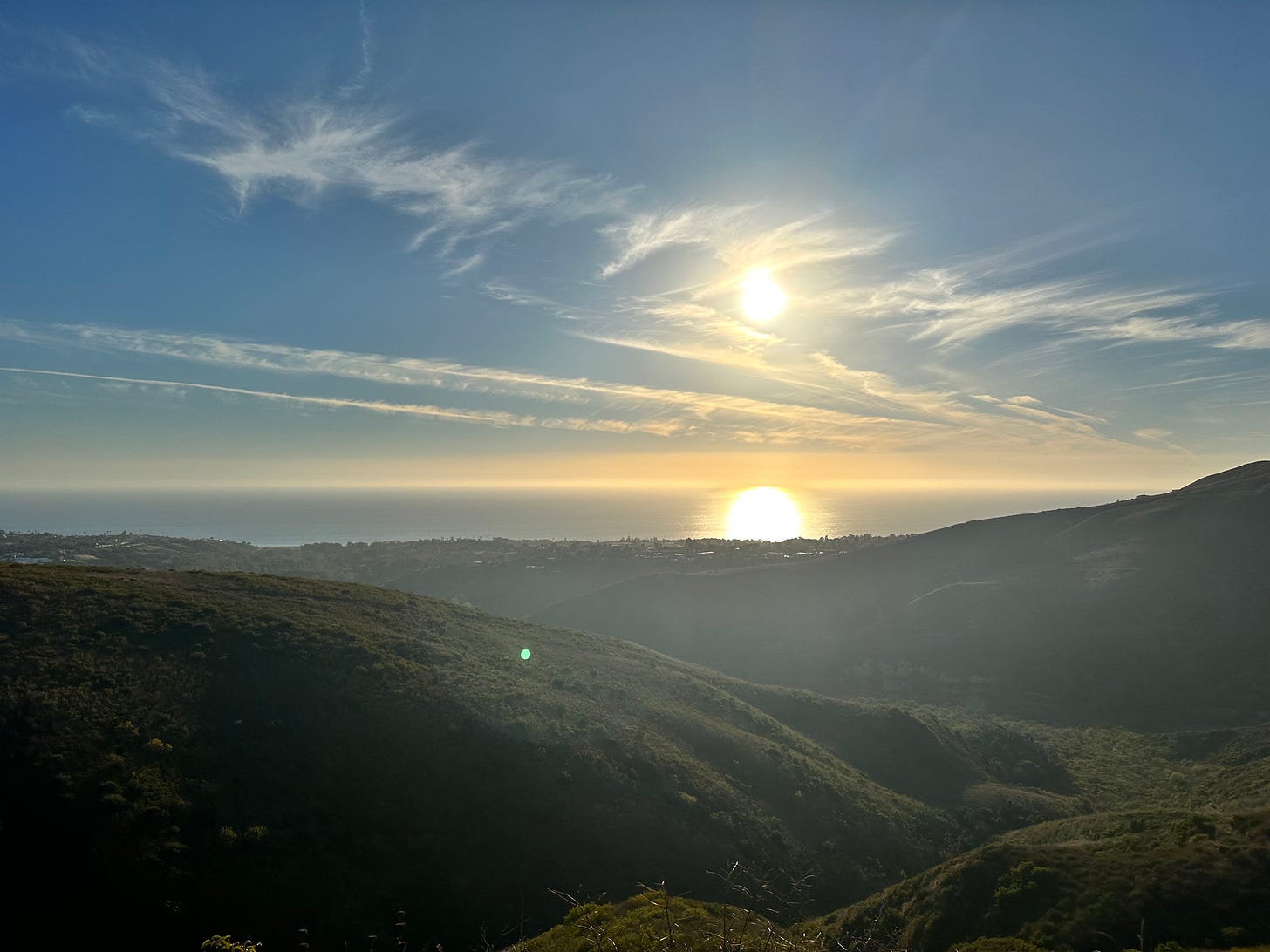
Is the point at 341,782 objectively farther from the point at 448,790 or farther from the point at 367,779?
the point at 448,790

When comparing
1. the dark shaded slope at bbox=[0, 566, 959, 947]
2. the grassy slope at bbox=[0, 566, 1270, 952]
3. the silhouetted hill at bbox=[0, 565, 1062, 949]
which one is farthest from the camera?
the silhouetted hill at bbox=[0, 565, 1062, 949]

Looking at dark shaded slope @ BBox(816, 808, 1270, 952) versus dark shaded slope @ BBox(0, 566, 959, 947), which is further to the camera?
dark shaded slope @ BBox(0, 566, 959, 947)

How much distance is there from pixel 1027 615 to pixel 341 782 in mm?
64762

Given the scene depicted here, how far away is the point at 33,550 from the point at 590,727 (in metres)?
139

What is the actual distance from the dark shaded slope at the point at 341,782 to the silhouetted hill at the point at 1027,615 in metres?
29.9

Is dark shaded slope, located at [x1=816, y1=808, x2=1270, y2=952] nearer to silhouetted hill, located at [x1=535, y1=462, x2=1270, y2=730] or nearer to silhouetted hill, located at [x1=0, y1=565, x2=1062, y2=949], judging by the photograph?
silhouetted hill, located at [x1=0, y1=565, x2=1062, y2=949]

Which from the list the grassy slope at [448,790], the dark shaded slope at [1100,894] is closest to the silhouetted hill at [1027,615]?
the grassy slope at [448,790]

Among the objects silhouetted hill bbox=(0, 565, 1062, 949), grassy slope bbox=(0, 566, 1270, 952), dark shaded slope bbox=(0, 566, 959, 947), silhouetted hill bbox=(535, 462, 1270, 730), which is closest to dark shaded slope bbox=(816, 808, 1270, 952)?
grassy slope bbox=(0, 566, 1270, 952)

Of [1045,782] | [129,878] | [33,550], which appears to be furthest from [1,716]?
[33,550]

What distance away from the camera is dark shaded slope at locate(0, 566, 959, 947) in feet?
50.1

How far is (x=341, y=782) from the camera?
64.0 feet

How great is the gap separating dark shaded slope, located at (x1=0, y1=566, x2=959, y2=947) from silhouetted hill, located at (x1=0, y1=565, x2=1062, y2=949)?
0.26 ft

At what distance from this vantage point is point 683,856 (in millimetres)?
21094

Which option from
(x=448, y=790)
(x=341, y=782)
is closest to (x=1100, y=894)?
(x=448, y=790)
